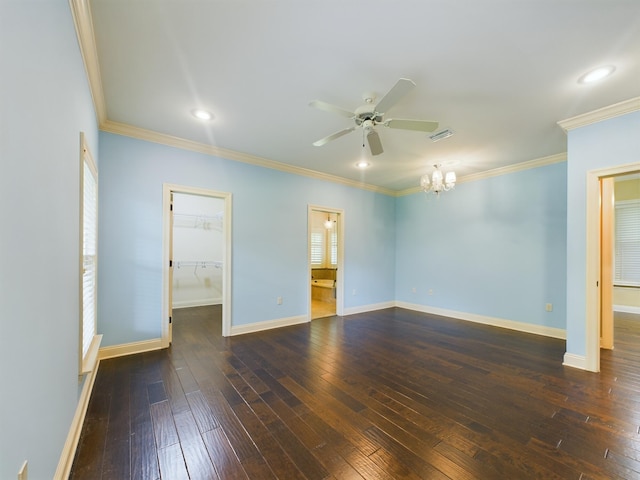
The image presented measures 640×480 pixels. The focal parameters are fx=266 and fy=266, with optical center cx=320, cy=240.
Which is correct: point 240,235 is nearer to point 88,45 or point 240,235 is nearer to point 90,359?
point 90,359

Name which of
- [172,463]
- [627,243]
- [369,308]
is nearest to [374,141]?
[172,463]

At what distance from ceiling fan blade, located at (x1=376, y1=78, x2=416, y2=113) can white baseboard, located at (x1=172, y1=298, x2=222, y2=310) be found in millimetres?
5721

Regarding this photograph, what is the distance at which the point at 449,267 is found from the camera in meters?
5.38

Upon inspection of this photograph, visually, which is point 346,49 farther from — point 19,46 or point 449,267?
point 449,267

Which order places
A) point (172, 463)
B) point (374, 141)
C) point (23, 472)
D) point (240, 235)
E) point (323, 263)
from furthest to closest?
point (323, 263)
point (240, 235)
point (374, 141)
point (172, 463)
point (23, 472)

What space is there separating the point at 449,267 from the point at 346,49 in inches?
182

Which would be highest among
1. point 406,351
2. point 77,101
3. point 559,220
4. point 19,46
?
point 77,101

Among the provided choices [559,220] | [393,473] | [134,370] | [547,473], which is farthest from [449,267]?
[134,370]

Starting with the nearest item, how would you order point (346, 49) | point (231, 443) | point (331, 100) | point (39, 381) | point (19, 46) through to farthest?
point (19, 46), point (39, 381), point (231, 443), point (346, 49), point (331, 100)

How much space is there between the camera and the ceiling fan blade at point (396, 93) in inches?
72.5

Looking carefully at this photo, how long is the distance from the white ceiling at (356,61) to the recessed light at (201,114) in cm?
9

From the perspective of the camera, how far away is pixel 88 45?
189cm

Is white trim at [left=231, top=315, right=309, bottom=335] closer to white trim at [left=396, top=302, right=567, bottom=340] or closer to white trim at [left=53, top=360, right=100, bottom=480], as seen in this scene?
white trim at [left=53, top=360, right=100, bottom=480]

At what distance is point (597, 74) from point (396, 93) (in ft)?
5.87
